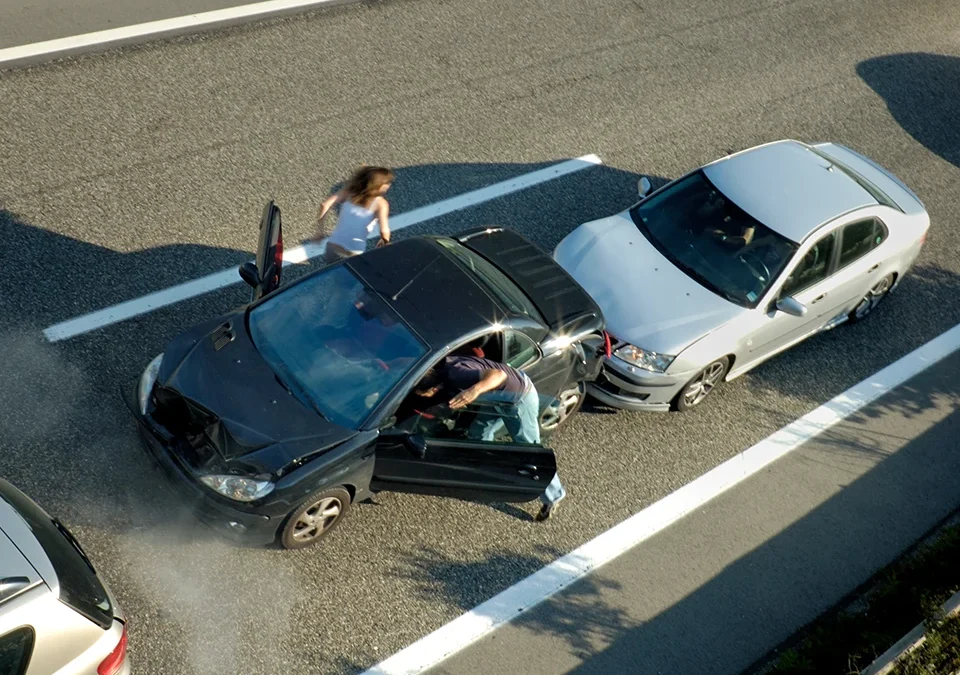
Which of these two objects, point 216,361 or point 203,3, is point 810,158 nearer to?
point 216,361

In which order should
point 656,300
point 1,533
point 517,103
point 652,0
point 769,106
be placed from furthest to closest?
point 652,0 < point 769,106 < point 517,103 < point 656,300 < point 1,533

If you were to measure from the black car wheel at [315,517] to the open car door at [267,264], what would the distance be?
1.74m

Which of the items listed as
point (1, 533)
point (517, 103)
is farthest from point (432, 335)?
point (517, 103)

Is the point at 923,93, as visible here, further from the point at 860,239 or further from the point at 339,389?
the point at 339,389

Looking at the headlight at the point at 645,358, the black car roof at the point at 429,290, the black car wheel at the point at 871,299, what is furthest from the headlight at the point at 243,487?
the black car wheel at the point at 871,299

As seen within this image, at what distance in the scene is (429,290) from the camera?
708 cm

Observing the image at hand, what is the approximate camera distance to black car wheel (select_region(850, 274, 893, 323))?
9.66 meters

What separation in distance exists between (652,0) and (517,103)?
3.90m


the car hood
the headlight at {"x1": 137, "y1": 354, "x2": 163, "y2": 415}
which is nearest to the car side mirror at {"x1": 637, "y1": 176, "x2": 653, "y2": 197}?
the car hood

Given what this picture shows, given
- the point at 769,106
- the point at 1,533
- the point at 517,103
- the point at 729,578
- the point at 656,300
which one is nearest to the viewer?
the point at 1,533

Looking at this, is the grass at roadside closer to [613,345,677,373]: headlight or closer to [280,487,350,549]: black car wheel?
[613,345,677,373]: headlight

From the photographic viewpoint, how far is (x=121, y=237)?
29.2ft

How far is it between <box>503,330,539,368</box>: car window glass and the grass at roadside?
8.94ft

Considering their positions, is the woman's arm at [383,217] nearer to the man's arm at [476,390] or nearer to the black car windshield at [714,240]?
the man's arm at [476,390]
